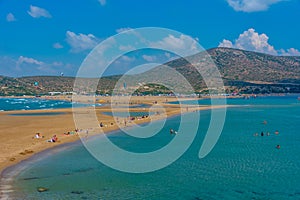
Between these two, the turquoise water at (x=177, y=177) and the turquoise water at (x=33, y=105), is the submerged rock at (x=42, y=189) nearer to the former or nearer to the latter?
the turquoise water at (x=177, y=177)

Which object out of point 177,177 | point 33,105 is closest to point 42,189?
point 177,177

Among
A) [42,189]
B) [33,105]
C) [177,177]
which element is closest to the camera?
[42,189]

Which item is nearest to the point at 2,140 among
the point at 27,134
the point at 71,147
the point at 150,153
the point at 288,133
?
the point at 27,134

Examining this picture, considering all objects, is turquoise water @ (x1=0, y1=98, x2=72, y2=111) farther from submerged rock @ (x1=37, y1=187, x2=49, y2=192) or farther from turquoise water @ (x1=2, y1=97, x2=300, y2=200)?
submerged rock @ (x1=37, y1=187, x2=49, y2=192)

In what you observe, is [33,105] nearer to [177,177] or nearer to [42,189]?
[42,189]

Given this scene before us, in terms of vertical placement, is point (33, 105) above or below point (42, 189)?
above

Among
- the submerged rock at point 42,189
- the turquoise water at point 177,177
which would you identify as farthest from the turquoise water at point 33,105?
the submerged rock at point 42,189

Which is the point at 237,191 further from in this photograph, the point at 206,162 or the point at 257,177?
the point at 206,162

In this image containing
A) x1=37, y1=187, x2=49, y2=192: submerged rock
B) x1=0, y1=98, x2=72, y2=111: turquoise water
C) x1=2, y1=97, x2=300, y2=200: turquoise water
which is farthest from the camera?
x1=0, y1=98, x2=72, y2=111: turquoise water

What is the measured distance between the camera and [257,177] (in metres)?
27.1

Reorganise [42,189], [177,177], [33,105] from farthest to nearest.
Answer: [33,105] → [177,177] → [42,189]

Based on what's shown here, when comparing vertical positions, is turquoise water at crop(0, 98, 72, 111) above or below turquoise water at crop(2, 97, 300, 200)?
above

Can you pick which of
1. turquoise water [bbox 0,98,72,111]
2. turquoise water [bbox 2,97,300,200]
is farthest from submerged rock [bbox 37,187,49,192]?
turquoise water [bbox 0,98,72,111]

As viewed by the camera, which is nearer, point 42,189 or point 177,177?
point 42,189
